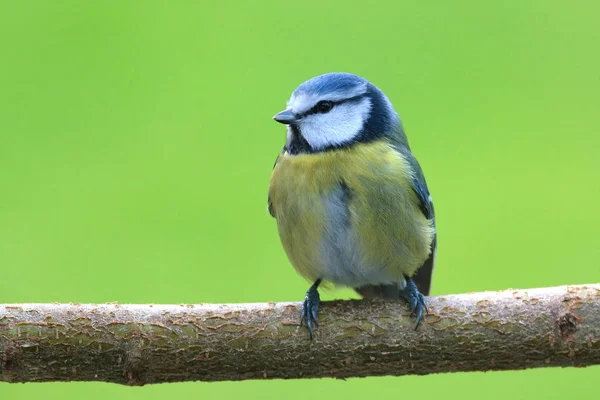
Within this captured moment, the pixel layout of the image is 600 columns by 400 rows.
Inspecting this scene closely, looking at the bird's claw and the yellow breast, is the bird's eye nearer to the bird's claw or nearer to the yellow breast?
the yellow breast

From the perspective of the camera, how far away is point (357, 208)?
1665 mm

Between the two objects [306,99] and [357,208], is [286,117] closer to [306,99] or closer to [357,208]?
[306,99]

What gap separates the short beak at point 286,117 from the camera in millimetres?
1642

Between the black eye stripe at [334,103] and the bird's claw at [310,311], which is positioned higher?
the black eye stripe at [334,103]

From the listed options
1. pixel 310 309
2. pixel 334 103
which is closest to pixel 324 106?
pixel 334 103

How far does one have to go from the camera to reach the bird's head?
167cm

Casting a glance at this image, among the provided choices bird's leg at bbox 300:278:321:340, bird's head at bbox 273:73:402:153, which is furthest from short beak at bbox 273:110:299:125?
bird's leg at bbox 300:278:321:340

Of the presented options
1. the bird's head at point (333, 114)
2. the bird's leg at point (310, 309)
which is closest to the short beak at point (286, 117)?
the bird's head at point (333, 114)

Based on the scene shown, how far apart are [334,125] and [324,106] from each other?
51 millimetres

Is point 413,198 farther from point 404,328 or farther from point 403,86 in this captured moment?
A: point 403,86

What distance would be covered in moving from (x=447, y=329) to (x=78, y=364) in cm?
73

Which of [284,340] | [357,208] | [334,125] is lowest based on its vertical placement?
[284,340]

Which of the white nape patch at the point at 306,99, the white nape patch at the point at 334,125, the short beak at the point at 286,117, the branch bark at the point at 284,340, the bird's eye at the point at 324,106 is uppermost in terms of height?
the white nape patch at the point at 306,99

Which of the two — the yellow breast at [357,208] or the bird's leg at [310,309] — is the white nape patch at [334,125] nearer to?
the yellow breast at [357,208]
